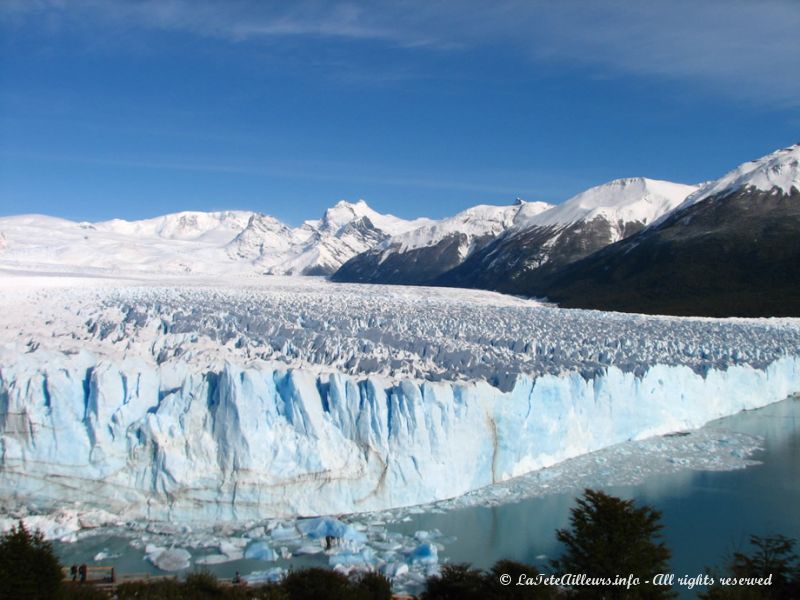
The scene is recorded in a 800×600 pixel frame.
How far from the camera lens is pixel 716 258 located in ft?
178

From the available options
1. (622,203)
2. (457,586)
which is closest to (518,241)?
(622,203)

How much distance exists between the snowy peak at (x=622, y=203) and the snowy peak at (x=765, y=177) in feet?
41.9

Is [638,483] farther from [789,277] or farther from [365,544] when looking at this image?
[789,277]

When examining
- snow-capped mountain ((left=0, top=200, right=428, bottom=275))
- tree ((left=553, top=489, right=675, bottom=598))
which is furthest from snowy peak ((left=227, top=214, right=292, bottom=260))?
tree ((left=553, top=489, right=675, bottom=598))

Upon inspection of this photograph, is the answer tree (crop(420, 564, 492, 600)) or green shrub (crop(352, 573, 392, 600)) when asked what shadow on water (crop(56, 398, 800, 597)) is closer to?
green shrub (crop(352, 573, 392, 600))

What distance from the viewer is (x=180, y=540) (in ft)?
32.8

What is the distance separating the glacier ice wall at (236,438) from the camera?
10820mm

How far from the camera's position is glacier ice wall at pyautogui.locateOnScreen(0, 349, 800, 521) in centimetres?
1082

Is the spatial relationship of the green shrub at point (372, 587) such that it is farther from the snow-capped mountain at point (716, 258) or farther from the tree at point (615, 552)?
the snow-capped mountain at point (716, 258)

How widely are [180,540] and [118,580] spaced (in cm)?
156

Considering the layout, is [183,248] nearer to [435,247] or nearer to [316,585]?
[435,247]

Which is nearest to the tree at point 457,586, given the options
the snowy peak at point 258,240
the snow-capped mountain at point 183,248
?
the snow-capped mountain at point 183,248

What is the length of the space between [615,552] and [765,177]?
6680 centimetres

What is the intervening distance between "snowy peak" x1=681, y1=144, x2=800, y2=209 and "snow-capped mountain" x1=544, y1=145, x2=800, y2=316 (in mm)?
87
